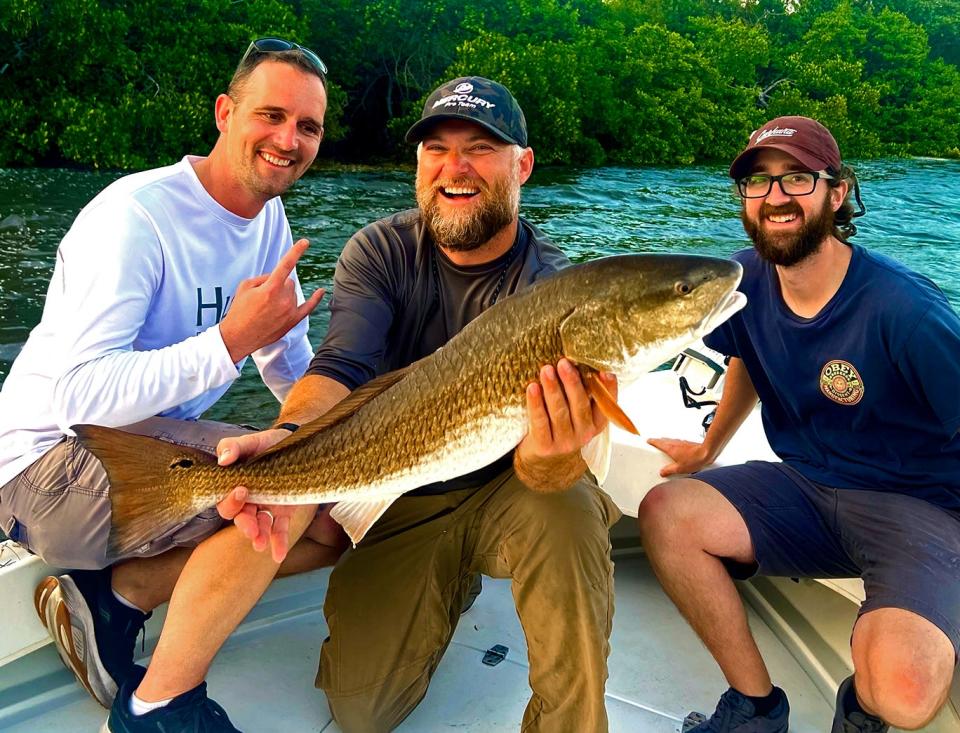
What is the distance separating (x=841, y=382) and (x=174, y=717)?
244 centimetres

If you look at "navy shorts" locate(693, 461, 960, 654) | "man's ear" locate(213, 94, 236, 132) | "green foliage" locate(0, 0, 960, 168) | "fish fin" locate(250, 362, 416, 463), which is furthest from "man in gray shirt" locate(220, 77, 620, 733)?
"green foliage" locate(0, 0, 960, 168)

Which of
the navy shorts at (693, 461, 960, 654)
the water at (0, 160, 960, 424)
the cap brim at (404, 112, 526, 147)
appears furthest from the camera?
the water at (0, 160, 960, 424)

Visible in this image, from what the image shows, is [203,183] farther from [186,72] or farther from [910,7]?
[910,7]

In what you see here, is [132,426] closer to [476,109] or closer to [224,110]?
[224,110]

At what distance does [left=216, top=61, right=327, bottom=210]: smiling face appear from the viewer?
326cm

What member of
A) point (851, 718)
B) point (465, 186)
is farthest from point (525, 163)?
point (851, 718)

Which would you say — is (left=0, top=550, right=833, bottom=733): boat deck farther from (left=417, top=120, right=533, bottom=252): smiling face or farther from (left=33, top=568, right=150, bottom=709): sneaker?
(left=417, top=120, right=533, bottom=252): smiling face

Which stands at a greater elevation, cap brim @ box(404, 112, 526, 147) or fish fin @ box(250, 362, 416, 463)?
cap brim @ box(404, 112, 526, 147)

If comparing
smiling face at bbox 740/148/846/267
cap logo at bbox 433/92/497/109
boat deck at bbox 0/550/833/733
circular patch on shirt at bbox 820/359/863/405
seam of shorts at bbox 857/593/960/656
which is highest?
cap logo at bbox 433/92/497/109

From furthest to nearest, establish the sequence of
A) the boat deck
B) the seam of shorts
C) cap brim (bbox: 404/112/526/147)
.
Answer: cap brim (bbox: 404/112/526/147), the boat deck, the seam of shorts

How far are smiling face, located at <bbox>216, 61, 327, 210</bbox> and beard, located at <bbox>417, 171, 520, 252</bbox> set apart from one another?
0.66 metres

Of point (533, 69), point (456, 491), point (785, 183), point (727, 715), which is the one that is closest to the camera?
point (727, 715)

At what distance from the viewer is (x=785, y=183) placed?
3.31 m

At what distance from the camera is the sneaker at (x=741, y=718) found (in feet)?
8.85
